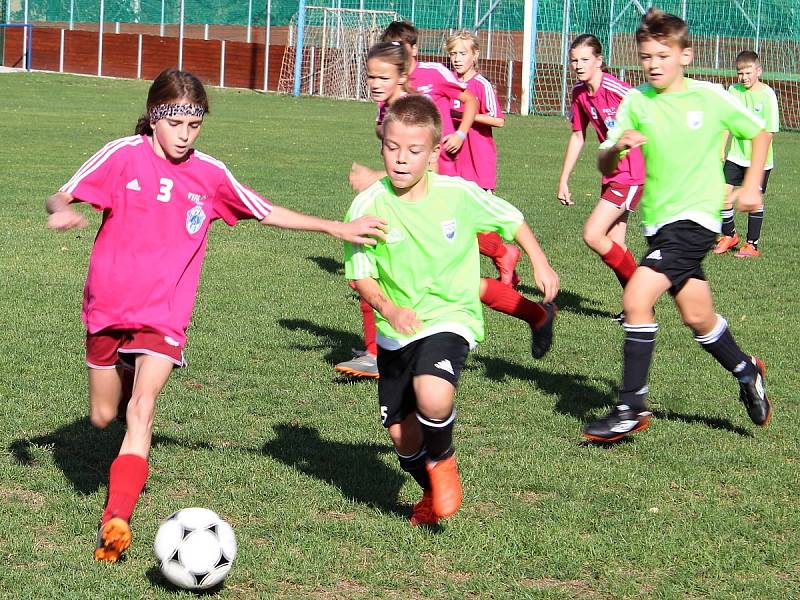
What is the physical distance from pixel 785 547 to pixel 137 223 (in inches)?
Result: 109

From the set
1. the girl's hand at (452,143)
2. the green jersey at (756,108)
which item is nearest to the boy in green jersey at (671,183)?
the girl's hand at (452,143)

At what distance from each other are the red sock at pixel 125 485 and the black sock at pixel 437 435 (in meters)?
1.06

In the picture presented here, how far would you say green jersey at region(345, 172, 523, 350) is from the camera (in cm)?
451

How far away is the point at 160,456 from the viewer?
536cm

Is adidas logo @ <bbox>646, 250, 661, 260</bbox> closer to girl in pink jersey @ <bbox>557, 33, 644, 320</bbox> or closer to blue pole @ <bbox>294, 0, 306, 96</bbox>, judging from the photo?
girl in pink jersey @ <bbox>557, 33, 644, 320</bbox>

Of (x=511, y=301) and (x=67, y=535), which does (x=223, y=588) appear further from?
(x=511, y=301)

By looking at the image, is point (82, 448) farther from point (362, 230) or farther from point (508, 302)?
point (508, 302)

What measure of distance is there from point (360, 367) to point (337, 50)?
3387cm

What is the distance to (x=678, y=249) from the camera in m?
5.82

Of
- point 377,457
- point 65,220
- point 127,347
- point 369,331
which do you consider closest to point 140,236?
point 65,220

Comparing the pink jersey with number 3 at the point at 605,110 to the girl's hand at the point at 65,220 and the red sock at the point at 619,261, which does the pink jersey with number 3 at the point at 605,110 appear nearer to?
the red sock at the point at 619,261

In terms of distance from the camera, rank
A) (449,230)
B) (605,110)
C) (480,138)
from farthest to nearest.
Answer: (480,138) → (605,110) → (449,230)

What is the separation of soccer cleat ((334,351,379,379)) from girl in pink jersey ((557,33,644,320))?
6.00 ft

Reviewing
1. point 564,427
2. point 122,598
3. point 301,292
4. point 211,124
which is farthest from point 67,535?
point 211,124
